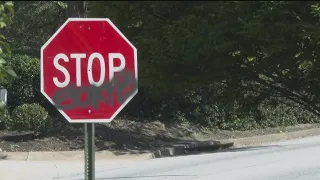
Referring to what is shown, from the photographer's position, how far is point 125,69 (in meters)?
3.47

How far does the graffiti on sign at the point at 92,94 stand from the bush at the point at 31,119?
39.8 feet

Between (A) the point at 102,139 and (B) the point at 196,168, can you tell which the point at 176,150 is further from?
(B) the point at 196,168

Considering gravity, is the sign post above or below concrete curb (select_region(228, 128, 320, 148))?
above

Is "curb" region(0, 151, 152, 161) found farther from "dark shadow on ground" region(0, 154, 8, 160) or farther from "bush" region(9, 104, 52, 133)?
"bush" region(9, 104, 52, 133)

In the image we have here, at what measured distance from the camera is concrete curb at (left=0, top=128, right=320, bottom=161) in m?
14.1

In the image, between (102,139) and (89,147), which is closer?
(89,147)

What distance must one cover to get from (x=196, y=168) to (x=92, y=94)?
32.4ft

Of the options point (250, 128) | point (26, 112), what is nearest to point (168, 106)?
point (250, 128)

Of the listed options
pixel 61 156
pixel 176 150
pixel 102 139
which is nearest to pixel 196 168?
pixel 61 156

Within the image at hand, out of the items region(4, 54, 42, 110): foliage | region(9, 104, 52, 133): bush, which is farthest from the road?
region(4, 54, 42, 110): foliage

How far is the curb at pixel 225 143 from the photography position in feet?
54.4

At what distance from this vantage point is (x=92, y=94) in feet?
11.5

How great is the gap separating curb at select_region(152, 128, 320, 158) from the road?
34.7 inches

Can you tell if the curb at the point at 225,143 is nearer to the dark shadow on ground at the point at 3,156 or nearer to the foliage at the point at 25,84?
the dark shadow on ground at the point at 3,156
